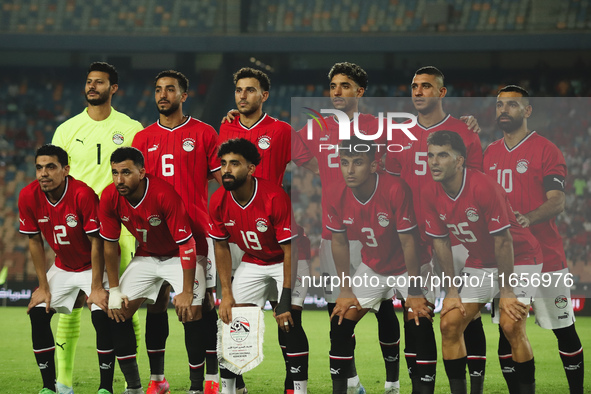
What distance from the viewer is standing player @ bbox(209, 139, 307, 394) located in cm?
507

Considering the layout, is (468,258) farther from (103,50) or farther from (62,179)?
(103,50)

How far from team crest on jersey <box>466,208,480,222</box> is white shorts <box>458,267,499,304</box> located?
0.34 meters

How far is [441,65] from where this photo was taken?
59.9 feet

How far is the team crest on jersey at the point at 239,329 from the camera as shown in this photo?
16.7 ft

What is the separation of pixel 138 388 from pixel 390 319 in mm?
1874

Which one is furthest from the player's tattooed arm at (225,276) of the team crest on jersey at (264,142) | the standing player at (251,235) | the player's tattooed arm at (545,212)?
the player's tattooed arm at (545,212)

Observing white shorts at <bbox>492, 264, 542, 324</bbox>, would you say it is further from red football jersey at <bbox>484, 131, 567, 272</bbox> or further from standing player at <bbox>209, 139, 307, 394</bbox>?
standing player at <bbox>209, 139, 307, 394</bbox>

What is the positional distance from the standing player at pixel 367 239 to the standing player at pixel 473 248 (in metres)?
0.17

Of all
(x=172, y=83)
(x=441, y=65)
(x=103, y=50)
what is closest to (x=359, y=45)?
(x=441, y=65)

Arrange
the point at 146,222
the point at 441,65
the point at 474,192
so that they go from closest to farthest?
1. the point at 474,192
2. the point at 146,222
3. the point at 441,65

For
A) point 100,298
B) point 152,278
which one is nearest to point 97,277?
point 100,298

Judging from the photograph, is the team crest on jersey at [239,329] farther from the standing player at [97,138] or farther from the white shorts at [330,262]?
the standing player at [97,138]

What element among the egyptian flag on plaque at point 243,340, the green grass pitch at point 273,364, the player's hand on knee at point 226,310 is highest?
the player's hand on knee at point 226,310

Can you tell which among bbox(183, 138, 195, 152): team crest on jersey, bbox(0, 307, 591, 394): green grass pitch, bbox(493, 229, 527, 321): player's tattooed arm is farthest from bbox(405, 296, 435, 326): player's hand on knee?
bbox(183, 138, 195, 152): team crest on jersey
